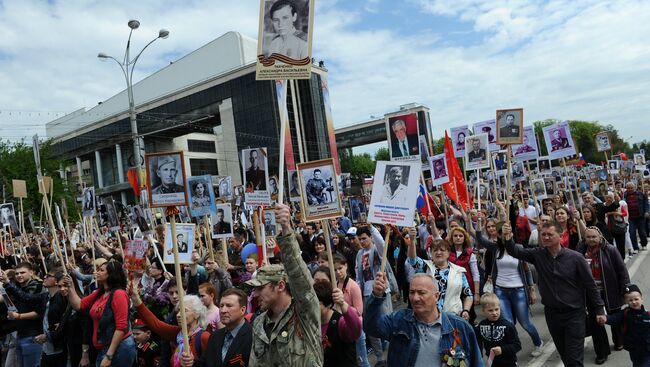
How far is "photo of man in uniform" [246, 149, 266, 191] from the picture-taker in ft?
27.8

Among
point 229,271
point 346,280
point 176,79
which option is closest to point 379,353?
point 346,280

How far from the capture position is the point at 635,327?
496 centimetres

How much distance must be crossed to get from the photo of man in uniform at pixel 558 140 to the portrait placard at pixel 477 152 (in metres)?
2.31

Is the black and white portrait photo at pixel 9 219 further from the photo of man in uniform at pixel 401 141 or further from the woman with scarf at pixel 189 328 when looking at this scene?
the woman with scarf at pixel 189 328

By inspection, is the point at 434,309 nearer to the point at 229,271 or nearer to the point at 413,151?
the point at 229,271

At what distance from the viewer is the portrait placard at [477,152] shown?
1020 centimetres

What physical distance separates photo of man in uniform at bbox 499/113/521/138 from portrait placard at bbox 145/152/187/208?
555cm

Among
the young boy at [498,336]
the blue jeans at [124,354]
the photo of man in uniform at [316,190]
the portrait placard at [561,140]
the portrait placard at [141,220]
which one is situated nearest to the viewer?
the photo of man in uniform at [316,190]

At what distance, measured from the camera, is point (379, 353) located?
638 centimetres

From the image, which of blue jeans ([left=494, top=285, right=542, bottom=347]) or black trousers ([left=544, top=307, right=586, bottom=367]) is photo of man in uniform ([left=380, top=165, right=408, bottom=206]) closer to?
black trousers ([left=544, top=307, right=586, bottom=367])

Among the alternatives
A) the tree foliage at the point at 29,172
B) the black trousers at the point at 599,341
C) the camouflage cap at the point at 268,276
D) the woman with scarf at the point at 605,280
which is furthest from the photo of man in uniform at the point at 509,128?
the tree foliage at the point at 29,172

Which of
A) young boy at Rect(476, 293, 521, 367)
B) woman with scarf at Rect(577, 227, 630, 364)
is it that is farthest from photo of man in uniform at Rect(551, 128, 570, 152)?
young boy at Rect(476, 293, 521, 367)

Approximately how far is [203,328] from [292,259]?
206 centimetres

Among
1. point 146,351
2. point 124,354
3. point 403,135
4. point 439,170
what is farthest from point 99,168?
point 124,354
